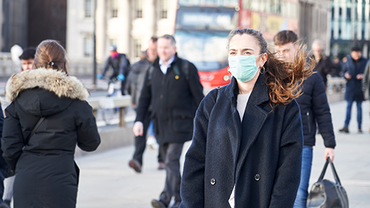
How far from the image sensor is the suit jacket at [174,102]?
590 cm

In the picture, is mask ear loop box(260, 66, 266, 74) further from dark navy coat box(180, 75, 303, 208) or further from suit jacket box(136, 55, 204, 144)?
suit jacket box(136, 55, 204, 144)

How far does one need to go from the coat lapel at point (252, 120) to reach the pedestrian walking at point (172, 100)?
3.11 m

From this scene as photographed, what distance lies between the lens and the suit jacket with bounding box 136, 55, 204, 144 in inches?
232

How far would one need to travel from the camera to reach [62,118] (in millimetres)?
3688

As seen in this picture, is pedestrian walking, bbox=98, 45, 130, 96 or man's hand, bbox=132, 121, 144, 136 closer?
man's hand, bbox=132, 121, 144, 136

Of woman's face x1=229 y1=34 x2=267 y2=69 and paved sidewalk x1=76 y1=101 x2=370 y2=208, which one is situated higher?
woman's face x1=229 y1=34 x2=267 y2=69

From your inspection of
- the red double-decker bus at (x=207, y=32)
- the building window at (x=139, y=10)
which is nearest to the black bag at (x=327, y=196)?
Result: the red double-decker bus at (x=207, y=32)

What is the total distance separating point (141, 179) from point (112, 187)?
0.61 m

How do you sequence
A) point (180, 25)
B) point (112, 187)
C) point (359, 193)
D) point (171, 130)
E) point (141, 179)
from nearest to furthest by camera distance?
point (171, 130), point (359, 193), point (112, 187), point (141, 179), point (180, 25)

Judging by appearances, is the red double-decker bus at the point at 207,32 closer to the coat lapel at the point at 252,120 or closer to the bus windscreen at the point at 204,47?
the bus windscreen at the point at 204,47

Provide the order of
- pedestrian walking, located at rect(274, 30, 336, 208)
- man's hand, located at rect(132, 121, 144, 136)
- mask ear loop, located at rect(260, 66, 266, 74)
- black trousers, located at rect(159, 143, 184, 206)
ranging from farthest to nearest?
man's hand, located at rect(132, 121, 144, 136), black trousers, located at rect(159, 143, 184, 206), pedestrian walking, located at rect(274, 30, 336, 208), mask ear loop, located at rect(260, 66, 266, 74)

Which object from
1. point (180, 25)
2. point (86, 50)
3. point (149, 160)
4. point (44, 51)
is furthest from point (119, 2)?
point (44, 51)

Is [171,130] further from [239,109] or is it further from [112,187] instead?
[239,109]

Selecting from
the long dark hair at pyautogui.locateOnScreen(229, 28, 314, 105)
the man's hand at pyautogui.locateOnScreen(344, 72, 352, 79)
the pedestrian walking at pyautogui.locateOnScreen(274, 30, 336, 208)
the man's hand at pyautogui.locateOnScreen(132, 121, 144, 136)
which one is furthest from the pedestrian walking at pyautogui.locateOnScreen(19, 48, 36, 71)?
the man's hand at pyautogui.locateOnScreen(344, 72, 352, 79)
